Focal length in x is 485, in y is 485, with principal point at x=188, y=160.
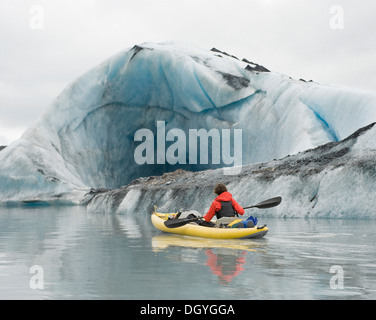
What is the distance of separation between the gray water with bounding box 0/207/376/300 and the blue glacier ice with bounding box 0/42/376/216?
56.4ft

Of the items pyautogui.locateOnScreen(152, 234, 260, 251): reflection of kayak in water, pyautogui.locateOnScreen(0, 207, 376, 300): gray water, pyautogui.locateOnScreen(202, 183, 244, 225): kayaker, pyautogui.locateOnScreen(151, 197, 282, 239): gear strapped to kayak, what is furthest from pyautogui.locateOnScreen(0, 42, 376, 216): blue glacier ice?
pyautogui.locateOnScreen(0, 207, 376, 300): gray water

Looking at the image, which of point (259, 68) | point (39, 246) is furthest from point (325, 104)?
point (39, 246)

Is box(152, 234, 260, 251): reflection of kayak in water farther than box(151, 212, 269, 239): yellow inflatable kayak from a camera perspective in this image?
No

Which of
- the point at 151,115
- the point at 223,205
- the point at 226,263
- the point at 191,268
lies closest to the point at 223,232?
the point at 223,205

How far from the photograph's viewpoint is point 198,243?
9.20 meters

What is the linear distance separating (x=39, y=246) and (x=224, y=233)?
11.4 ft

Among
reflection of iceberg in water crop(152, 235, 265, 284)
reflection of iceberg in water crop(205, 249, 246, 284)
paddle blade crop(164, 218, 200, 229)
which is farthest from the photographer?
paddle blade crop(164, 218, 200, 229)

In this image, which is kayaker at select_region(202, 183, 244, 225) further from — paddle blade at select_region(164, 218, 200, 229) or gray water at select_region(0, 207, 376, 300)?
paddle blade at select_region(164, 218, 200, 229)

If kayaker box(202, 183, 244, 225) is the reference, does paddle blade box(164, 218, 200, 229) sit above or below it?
below

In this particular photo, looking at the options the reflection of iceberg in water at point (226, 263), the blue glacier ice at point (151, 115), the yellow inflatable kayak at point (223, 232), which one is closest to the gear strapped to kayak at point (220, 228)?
the yellow inflatable kayak at point (223, 232)

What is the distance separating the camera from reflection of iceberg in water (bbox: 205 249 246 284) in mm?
5516

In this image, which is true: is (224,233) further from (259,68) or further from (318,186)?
(259,68)

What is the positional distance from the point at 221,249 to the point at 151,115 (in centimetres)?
2733

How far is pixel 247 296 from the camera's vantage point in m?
4.42
